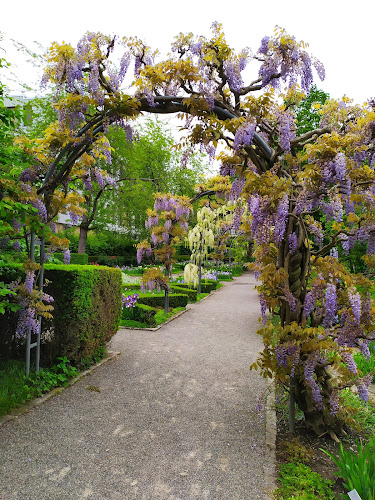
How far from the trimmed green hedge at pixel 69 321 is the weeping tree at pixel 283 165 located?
146 centimetres

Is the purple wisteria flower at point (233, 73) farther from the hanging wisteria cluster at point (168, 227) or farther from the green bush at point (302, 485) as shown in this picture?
the hanging wisteria cluster at point (168, 227)

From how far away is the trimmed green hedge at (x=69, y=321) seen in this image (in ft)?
14.6

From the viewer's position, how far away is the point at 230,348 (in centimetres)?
636

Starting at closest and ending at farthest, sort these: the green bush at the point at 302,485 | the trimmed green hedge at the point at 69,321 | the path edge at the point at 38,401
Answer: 1. the green bush at the point at 302,485
2. the path edge at the point at 38,401
3. the trimmed green hedge at the point at 69,321

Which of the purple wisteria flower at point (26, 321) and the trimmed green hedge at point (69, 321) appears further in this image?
the trimmed green hedge at point (69, 321)

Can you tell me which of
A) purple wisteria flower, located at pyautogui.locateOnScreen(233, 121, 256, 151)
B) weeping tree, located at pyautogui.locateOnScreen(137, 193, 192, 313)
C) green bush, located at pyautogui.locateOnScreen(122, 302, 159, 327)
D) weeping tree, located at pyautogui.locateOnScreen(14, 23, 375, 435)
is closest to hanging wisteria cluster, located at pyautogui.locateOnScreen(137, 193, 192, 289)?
weeping tree, located at pyautogui.locateOnScreen(137, 193, 192, 313)

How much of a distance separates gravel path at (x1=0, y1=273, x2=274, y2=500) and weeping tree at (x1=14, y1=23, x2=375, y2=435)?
0.79m

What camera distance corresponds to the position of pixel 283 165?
3254 mm

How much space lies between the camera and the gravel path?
2473 mm

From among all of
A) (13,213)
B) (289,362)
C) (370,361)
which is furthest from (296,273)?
(13,213)

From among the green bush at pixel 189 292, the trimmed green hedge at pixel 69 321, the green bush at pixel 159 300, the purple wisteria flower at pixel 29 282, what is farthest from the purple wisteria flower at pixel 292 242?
the green bush at pixel 189 292

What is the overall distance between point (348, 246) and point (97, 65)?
128 inches

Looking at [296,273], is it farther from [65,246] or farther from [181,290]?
[181,290]

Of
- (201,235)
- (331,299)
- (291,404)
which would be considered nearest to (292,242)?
(331,299)
